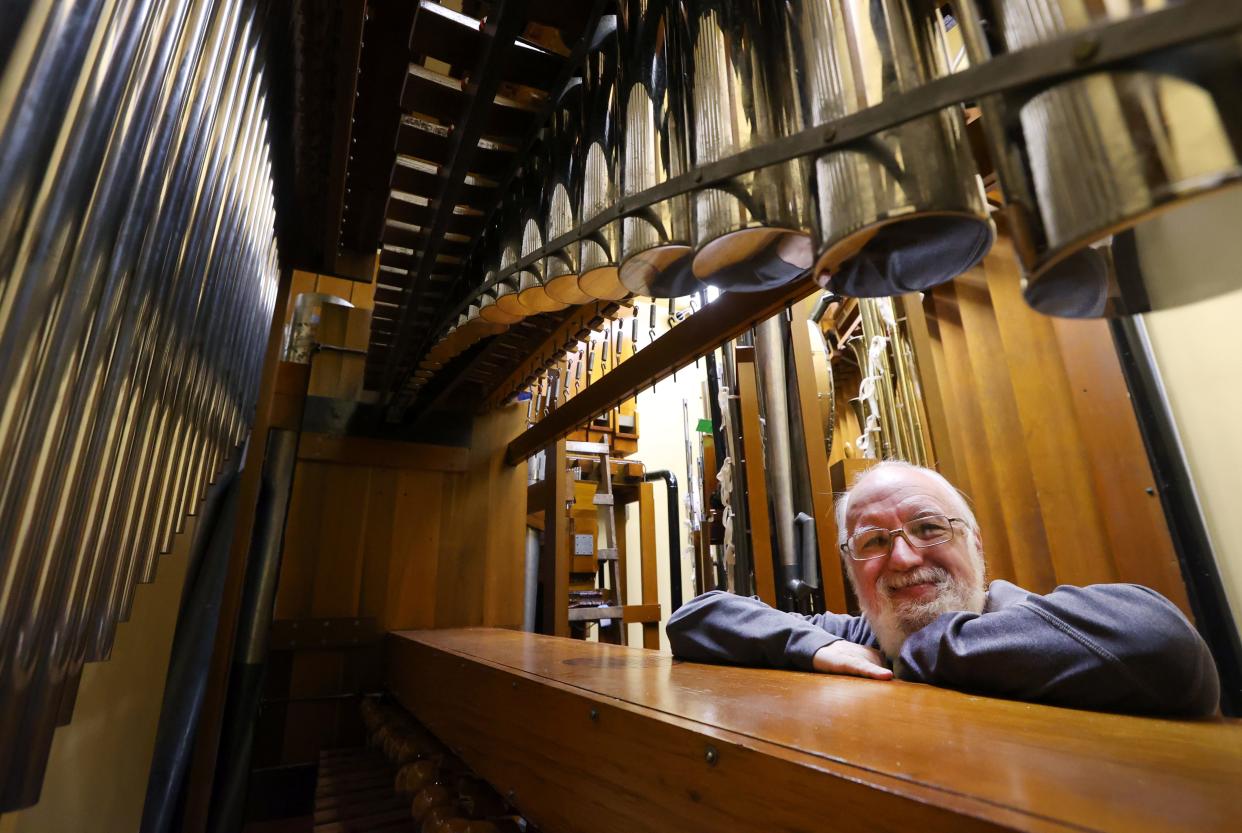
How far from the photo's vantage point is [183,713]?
8.16ft

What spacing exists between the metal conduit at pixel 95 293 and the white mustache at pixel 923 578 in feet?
6.03

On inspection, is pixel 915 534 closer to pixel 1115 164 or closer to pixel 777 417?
pixel 1115 164

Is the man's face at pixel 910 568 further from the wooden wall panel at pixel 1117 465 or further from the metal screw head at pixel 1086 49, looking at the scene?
the metal screw head at pixel 1086 49

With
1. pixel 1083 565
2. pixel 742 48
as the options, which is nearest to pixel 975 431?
pixel 1083 565

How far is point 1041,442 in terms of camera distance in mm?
1902

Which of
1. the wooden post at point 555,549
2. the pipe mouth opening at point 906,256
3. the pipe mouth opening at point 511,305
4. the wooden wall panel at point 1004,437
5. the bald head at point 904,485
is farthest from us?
the wooden post at point 555,549

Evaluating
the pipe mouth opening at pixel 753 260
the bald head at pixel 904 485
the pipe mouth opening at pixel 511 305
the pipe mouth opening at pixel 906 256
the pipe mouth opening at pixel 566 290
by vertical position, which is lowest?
the bald head at pixel 904 485

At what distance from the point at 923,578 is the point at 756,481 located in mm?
1657

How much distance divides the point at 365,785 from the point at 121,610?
1452 millimetres

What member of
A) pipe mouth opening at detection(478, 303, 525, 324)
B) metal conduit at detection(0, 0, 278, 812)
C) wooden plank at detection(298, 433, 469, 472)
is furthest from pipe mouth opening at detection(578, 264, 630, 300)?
wooden plank at detection(298, 433, 469, 472)

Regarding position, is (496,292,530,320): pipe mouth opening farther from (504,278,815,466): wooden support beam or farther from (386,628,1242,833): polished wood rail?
(386,628,1242,833): polished wood rail

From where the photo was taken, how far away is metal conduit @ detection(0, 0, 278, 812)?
2.20 feet

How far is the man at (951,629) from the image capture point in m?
1.01

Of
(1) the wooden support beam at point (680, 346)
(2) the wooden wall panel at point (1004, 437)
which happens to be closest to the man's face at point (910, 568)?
(2) the wooden wall panel at point (1004, 437)
